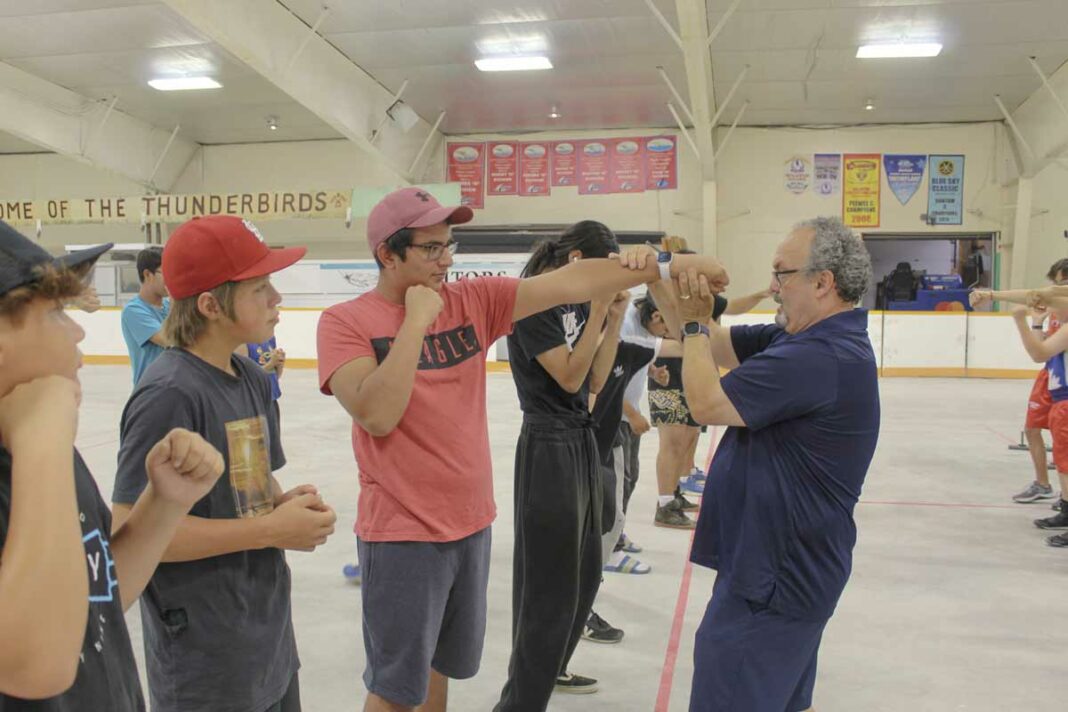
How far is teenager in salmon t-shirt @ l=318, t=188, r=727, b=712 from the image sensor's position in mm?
2045

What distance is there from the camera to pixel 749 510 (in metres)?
2.14

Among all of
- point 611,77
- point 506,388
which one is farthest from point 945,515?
point 611,77

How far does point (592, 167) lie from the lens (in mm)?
19000

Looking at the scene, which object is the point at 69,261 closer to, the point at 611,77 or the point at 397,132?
the point at 611,77

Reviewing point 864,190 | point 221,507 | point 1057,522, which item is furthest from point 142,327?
point 864,190

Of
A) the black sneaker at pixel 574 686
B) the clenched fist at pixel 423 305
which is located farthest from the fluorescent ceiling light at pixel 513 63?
the clenched fist at pixel 423 305

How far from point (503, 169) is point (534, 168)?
0.73 meters

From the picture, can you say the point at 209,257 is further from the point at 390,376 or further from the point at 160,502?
the point at 160,502

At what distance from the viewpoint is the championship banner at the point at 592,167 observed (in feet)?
62.2

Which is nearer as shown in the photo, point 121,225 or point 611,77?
point 611,77

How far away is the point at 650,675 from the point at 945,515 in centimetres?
374

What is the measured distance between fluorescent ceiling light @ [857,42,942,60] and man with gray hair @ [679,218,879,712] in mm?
13548

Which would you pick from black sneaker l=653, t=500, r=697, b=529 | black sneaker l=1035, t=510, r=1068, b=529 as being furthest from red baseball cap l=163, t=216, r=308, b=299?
black sneaker l=1035, t=510, r=1068, b=529

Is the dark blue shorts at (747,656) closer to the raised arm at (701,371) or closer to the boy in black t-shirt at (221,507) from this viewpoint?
the raised arm at (701,371)
